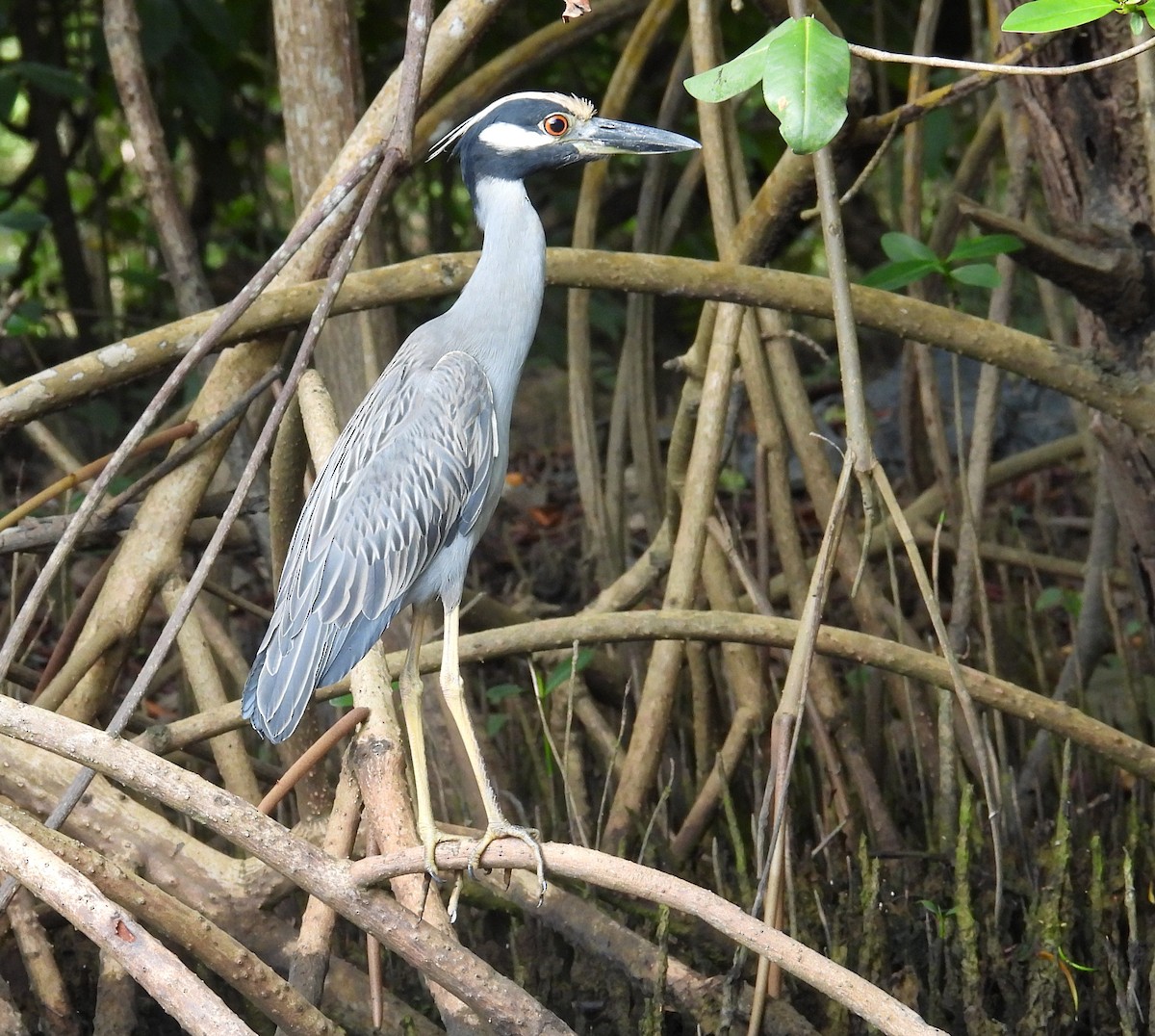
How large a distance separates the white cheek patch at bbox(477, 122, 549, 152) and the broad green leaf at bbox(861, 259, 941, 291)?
792 mm

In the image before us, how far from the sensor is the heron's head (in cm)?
294

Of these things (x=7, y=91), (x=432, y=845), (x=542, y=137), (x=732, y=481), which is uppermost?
(x=7, y=91)

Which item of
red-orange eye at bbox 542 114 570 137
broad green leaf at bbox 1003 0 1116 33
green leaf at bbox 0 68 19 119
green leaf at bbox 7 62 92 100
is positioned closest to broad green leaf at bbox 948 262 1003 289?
red-orange eye at bbox 542 114 570 137

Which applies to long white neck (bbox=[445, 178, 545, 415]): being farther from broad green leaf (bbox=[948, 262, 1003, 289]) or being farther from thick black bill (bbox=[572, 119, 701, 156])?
broad green leaf (bbox=[948, 262, 1003, 289])

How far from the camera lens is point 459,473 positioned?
2859 millimetres

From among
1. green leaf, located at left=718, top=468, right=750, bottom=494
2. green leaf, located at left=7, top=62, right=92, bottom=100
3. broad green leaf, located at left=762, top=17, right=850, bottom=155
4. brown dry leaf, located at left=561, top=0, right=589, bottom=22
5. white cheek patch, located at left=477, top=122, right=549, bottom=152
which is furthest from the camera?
green leaf, located at left=718, top=468, right=750, bottom=494

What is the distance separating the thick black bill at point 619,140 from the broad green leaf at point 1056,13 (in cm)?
126

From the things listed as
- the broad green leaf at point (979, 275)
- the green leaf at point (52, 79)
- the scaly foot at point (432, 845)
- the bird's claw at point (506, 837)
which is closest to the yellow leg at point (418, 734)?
the scaly foot at point (432, 845)

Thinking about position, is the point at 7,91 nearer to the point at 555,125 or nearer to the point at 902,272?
the point at 555,125

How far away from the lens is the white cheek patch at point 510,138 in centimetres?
299

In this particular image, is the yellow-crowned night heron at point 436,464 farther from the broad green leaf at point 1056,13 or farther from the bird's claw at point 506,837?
the broad green leaf at point 1056,13

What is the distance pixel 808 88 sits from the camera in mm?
1574

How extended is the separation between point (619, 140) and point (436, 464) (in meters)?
0.77

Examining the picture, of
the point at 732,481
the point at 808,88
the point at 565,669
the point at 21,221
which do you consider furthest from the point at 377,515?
the point at 732,481
